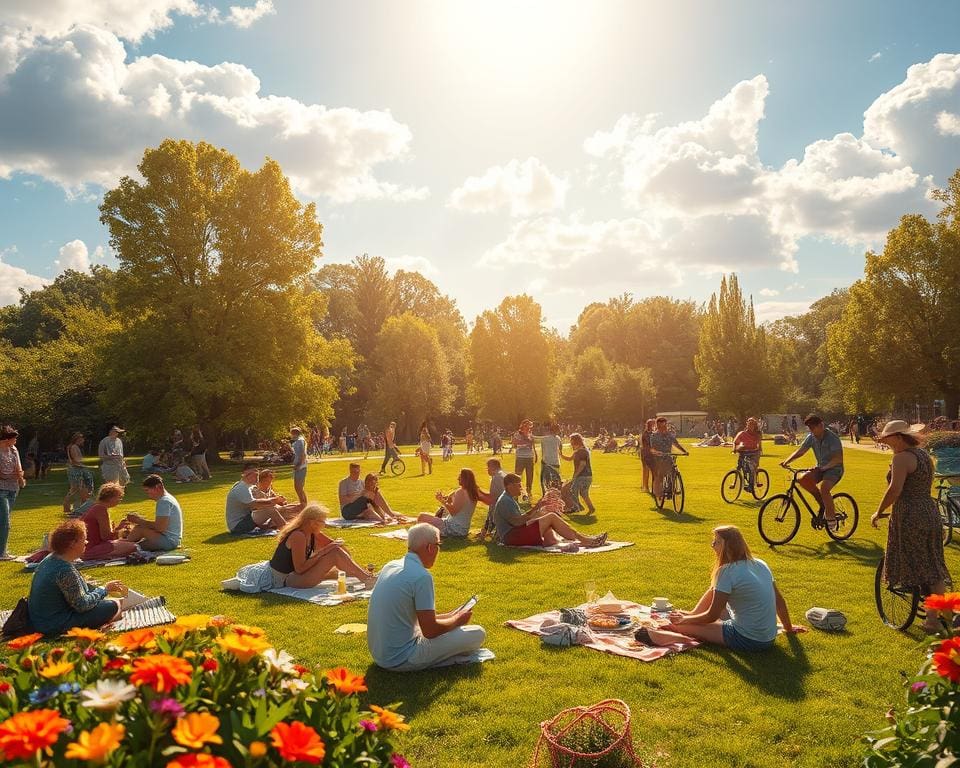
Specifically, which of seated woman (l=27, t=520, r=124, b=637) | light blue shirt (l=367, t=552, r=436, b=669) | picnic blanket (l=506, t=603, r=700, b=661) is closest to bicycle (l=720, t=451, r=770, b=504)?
picnic blanket (l=506, t=603, r=700, b=661)

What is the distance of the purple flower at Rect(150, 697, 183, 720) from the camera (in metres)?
2.29

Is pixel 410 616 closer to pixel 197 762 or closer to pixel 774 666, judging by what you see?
pixel 774 666

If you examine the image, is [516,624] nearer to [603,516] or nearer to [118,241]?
[603,516]

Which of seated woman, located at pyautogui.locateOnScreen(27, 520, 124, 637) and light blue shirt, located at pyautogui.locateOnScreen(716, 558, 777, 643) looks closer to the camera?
light blue shirt, located at pyautogui.locateOnScreen(716, 558, 777, 643)

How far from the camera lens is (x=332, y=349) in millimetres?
41719

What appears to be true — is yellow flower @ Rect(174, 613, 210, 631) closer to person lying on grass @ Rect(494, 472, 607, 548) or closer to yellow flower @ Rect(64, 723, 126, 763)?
yellow flower @ Rect(64, 723, 126, 763)

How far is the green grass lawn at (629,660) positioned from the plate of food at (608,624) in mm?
686

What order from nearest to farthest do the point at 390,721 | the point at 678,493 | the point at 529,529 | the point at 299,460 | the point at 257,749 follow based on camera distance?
the point at 257,749
the point at 390,721
the point at 529,529
the point at 678,493
the point at 299,460

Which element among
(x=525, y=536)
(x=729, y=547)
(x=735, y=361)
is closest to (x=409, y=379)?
(x=735, y=361)

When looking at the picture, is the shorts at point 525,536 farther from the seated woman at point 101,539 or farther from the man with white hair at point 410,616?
the seated woman at point 101,539

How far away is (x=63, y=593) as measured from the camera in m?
7.29

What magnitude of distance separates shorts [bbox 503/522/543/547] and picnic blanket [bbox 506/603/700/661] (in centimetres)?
428

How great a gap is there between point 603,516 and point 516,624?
8658 mm

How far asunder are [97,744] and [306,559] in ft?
25.2
